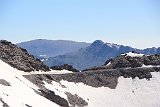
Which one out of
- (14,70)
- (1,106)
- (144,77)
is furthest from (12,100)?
(144,77)

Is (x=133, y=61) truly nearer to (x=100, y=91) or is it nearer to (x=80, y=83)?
(x=100, y=91)

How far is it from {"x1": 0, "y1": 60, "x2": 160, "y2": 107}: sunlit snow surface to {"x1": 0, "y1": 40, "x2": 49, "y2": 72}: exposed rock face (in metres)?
5.39

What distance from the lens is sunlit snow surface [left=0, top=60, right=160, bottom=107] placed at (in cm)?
8034

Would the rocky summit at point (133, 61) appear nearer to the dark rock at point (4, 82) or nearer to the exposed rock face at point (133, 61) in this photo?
the exposed rock face at point (133, 61)

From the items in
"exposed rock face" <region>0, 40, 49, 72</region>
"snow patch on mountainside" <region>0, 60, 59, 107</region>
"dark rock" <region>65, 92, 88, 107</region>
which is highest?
"exposed rock face" <region>0, 40, 49, 72</region>

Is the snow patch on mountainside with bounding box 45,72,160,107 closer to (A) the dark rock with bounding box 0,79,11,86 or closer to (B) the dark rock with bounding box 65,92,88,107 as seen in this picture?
(B) the dark rock with bounding box 65,92,88,107

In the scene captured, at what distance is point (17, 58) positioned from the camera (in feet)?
376

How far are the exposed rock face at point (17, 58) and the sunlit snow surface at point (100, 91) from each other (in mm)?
5389

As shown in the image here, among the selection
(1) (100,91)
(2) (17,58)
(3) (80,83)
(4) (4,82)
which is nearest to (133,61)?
(1) (100,91)

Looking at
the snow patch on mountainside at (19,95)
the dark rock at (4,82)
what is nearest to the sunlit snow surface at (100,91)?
the snow patch on mountainside at (19,95)

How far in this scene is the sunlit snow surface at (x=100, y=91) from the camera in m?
80.3

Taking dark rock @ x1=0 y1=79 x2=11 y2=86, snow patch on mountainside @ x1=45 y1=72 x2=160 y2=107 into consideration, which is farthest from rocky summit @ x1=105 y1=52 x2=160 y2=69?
dark rock @ x1=0 y1=79 x2=11 y2=86

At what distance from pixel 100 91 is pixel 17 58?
26.9 meters

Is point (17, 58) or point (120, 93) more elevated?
point (17, 58)
